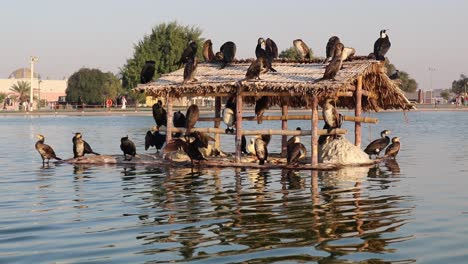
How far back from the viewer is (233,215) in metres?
13.2

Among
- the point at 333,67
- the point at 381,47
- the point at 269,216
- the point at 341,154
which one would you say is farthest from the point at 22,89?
the point at 269,216

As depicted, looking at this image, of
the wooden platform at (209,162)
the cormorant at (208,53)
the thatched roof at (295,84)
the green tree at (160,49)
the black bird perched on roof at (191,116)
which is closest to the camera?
the thatched roof at (295,84)

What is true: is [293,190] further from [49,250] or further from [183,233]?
[49,250]

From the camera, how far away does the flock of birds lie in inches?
814

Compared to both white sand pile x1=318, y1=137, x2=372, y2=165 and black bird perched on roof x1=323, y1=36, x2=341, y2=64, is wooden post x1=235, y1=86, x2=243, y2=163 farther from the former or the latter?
black bird perched on roof x1=323, y1=36, x2=341, y2=64

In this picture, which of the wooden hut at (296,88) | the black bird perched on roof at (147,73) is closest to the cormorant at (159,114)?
the black bird perched on roof at (147,73)

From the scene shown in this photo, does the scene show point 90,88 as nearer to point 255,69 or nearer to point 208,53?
point 208,53

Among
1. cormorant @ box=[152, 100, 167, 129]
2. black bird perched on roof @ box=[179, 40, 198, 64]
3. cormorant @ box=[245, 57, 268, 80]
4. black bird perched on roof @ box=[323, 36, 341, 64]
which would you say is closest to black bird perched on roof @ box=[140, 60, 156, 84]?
cormorant @ box=[152, 100, 167, 129]

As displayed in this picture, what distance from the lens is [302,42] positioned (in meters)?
25.4

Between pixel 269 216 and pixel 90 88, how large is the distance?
100m

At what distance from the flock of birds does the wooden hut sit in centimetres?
27

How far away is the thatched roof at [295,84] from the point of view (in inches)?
789

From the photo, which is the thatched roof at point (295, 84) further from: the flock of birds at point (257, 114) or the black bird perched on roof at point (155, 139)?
the black bird perched on roof at point (155, 139)

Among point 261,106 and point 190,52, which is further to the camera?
point 261,106
